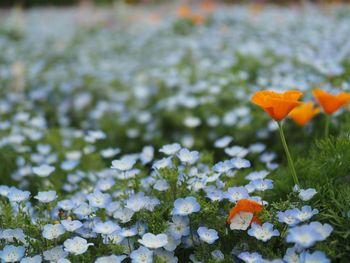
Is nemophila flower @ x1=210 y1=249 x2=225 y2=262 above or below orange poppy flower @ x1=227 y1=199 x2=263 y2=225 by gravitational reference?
below

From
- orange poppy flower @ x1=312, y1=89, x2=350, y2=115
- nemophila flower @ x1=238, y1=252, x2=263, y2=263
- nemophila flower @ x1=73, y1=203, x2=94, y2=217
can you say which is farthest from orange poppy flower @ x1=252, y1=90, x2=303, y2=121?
nemophila flower @ x1=73, y1=203, x2=94, y2=217

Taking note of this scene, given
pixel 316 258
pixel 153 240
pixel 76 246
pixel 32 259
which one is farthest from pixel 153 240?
pixel 316 258

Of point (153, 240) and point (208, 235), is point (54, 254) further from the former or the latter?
point (208, 235)

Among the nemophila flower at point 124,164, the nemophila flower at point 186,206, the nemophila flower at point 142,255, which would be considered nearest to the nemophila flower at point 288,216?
the nemophila flower at point 186,206

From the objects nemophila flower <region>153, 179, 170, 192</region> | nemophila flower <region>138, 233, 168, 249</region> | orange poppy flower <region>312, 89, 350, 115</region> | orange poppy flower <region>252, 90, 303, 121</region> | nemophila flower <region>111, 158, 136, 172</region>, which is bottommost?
nemophila flower <region>153, 179, 170, 192</region>

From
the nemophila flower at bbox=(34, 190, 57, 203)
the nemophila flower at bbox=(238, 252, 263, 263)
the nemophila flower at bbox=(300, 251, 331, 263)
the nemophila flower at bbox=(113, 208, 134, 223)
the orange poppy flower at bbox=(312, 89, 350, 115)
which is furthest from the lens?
the orange poppy flower at bbox=(312, 89, 350, 115)

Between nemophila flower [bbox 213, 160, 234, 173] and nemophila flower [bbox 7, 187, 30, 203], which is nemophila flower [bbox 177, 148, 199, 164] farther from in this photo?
nemophila flower [bbox 7, 187, 30, 203]

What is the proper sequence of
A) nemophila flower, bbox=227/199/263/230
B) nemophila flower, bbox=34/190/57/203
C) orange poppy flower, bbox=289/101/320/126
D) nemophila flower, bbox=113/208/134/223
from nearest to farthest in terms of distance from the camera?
nemophila flower, bbox=227/199/263/230, nemophila flower, bbox=113/208/134/223, nemophila flower, bbox=34/190/57/203, orange poppy flower, bbox=289/101/320/126
